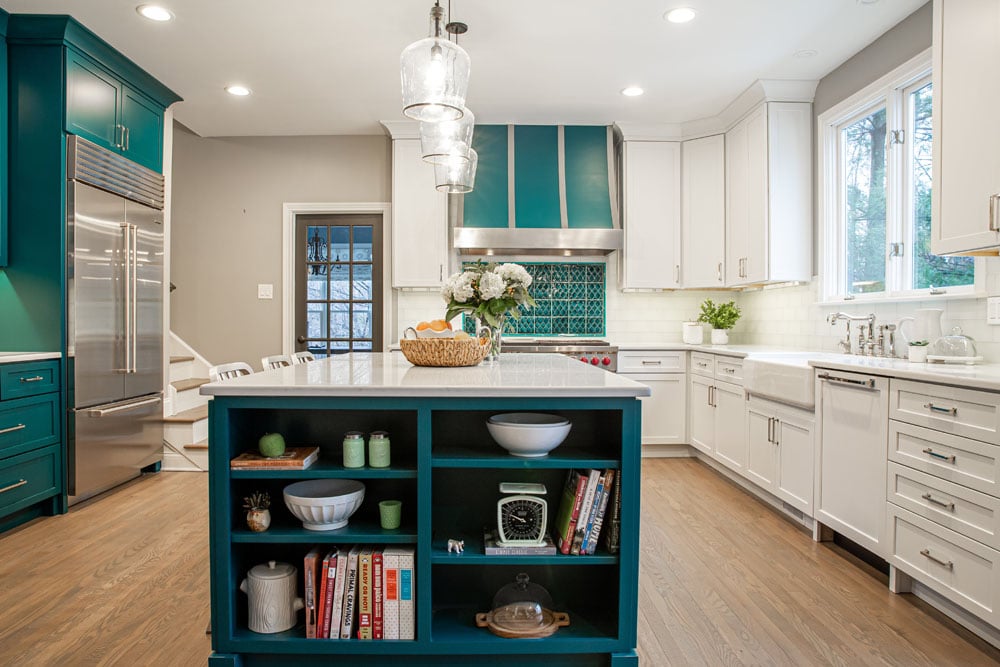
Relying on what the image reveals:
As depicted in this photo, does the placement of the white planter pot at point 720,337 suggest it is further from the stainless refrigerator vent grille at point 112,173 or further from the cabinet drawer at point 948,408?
the stainless refrigerator vent grille at point 112,173

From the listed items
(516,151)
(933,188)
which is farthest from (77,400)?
(933,188)

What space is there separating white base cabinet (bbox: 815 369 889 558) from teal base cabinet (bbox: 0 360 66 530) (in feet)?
13.0

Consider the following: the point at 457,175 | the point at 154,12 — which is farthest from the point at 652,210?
the point at 154,12

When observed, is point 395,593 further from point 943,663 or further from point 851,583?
point 851,583

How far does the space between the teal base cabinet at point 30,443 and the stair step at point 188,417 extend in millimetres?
954

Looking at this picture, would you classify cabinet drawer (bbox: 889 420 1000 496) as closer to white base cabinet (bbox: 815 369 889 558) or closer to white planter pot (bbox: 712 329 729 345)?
white base cabinet (bbox: 815 369 889 558)

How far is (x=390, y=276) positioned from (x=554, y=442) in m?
3.80

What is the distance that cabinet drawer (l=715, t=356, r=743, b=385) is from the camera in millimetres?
4012

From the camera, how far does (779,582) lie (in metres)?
2.61

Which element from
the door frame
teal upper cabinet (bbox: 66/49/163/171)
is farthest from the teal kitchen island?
the door frame

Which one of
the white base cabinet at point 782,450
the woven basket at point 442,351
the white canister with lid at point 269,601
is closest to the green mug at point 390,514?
the white canister with lid at point 269,601

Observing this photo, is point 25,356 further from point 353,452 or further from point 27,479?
point 353,452

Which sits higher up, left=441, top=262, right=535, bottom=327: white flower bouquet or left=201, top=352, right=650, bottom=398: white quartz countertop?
left=441, top=262, right=535, bottom=327: white flower bouquet

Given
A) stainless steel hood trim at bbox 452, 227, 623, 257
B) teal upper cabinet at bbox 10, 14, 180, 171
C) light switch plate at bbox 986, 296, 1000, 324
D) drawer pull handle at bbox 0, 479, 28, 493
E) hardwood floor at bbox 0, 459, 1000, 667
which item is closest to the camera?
hardwood floor at bbox 0, 459, 1000, 667
